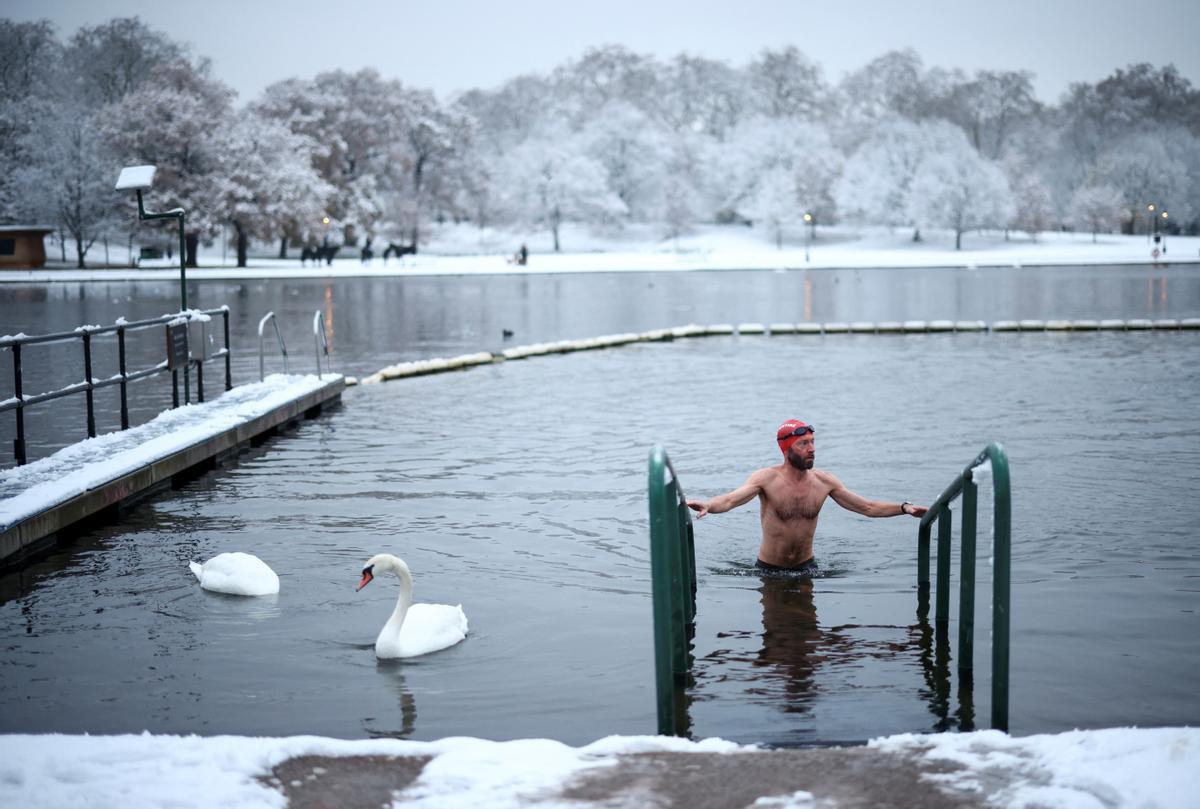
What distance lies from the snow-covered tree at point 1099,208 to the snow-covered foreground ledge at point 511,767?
4595 inches

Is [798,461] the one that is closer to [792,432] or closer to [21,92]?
[792,432]

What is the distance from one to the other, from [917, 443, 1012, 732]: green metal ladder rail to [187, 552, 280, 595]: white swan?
460 centimetres

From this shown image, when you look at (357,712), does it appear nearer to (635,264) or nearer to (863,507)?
(863,507)

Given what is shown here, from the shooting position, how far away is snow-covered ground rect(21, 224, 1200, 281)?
76.2 m

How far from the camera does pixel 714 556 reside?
38.0 feet

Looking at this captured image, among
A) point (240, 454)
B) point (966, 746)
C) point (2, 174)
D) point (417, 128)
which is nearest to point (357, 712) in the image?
point (966, 746)

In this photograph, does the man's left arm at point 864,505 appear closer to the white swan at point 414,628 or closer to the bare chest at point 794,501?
the bare chest at point 794,501

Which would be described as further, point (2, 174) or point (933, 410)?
point (2, 174)

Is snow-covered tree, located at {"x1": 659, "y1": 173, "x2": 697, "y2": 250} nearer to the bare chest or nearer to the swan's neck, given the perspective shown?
the bare chest

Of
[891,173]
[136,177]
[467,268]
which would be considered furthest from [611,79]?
[136,177]

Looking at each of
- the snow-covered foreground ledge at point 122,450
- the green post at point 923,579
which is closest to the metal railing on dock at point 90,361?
the snow-covered foreground ledge at point 122,450

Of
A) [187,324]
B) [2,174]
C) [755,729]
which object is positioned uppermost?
[2,174]

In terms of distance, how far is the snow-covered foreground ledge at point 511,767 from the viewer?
5246 millimetres

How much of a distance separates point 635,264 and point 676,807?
81068 mm
